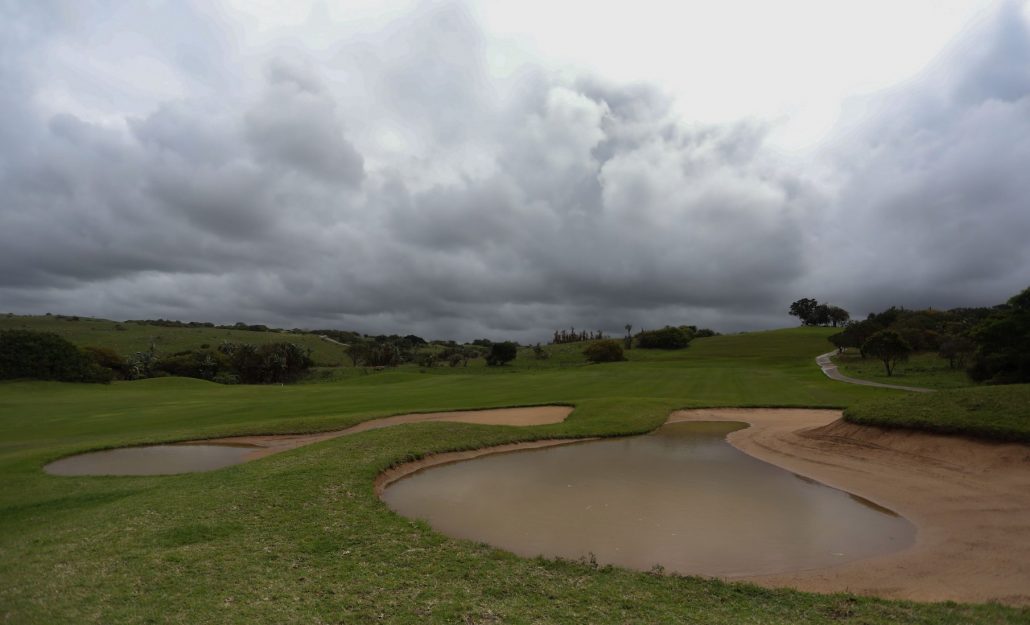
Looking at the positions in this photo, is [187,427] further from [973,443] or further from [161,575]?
[973,443]

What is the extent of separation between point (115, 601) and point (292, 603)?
95.3 inches

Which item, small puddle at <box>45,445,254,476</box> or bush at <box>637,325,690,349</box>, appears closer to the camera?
small puddle at <box>45,445,254,476</box>

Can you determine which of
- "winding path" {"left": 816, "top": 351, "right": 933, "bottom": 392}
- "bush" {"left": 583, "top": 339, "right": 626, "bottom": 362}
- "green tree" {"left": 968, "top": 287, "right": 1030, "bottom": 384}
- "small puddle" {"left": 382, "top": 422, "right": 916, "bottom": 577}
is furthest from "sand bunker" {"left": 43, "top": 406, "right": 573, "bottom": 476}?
"bush" {"left": 583, "top": 339, "right": 626, "bottom": 362}

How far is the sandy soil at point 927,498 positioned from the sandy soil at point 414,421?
10.3 metres

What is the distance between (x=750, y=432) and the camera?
23938 millimetres

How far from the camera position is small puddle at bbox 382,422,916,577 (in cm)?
999

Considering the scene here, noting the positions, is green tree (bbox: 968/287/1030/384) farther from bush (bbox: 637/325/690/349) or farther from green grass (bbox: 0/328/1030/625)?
bush (bbox: 637/325/690/349)

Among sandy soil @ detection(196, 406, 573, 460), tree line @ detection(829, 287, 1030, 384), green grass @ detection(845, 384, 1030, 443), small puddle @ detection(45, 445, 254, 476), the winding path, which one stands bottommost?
small puddle @ detection(45, 445, 254, 476)

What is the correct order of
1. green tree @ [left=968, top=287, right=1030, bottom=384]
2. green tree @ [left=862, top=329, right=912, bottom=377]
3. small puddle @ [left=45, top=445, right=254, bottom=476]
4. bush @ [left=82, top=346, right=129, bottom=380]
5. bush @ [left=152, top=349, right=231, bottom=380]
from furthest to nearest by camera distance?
bush @ [left=152, top=349, right=231, bottom=380], bush @ [left=82, top=346, right=129, bottom=380], green tree @ [left=862, top=329, right=912, bottom=377], green tree @ [left=968, top=287, right=1030, bottom=384], small puddle @ [left=45, top=445, right=254, bottom=476]

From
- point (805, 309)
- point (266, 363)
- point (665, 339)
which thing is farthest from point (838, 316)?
point (266, 363)

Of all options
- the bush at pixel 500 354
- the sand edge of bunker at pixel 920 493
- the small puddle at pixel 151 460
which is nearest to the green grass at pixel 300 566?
the small puddle at pixel 151 460

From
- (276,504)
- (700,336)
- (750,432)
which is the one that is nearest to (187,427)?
(276,504)

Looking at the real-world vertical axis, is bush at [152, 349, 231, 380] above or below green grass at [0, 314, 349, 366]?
below

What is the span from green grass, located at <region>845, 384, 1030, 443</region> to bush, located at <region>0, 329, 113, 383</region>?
75.5 metres
